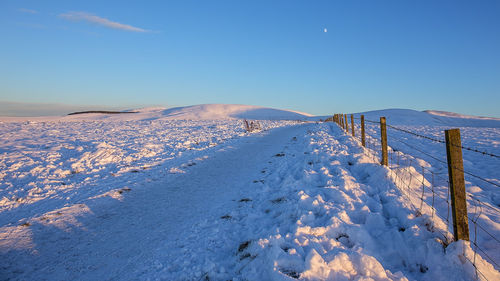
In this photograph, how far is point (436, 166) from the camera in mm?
9891

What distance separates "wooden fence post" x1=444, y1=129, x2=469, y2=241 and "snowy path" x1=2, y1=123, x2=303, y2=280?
4052mm

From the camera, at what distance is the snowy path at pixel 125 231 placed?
155 inches

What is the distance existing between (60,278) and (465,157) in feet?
47.5

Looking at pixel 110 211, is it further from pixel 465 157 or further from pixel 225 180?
pixel 465 157

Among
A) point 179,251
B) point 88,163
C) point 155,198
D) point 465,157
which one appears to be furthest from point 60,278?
point 465,157

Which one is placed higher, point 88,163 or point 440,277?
point 88,163

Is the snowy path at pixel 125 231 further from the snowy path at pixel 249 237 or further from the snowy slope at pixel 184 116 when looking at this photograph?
the snowy slope at pixel 184 116

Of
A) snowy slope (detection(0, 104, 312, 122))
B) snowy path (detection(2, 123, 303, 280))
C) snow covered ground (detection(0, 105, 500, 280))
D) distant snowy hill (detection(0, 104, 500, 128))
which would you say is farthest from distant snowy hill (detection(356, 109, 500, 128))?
snowy path (detection(2, 123, 303, 280))

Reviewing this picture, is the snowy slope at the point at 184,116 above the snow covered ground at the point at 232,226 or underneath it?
above

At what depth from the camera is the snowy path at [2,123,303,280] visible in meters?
3.95

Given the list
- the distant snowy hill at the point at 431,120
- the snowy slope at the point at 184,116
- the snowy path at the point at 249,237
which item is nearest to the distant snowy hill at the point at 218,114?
the snowy slope at the point at 184,116

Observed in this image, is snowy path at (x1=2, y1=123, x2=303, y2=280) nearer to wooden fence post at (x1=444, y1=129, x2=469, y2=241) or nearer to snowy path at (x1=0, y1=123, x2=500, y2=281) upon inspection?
snowy path at (x1=0, y1=123, x2=500, y2=281)

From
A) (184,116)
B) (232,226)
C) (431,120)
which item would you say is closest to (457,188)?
(232,226)

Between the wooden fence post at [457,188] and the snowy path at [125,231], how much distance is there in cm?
405
